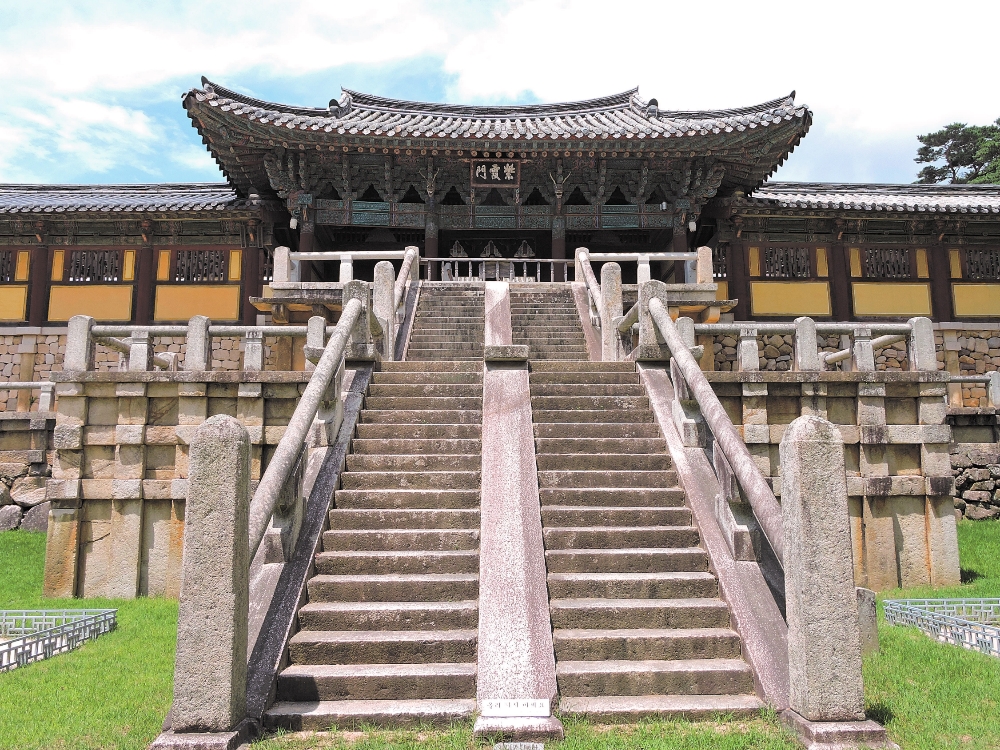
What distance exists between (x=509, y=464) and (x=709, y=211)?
13084 millimetres

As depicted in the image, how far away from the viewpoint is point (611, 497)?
662cm

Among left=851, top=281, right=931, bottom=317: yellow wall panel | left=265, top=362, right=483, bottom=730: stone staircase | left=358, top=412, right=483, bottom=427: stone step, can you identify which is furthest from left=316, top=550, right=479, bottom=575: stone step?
left=851, top=281, right=931, bottom=317: yellow wall panel

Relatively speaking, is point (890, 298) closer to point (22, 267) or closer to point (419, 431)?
point (419, 431)

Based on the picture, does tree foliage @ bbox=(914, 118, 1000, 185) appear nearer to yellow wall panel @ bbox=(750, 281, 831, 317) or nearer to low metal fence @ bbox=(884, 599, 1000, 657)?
yellow wall panel @ bbox=(750, 281, 831, 317)

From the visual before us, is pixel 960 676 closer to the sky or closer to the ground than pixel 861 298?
closer to the ground

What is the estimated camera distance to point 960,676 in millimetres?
5324

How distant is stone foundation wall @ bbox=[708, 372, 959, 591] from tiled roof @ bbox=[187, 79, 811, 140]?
7.76 meters

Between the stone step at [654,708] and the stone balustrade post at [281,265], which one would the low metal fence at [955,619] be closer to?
the stone step at [654,708]

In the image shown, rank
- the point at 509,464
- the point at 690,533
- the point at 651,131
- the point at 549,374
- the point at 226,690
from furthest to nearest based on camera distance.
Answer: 1. the point at 651,131
2. the point at 549,374
3. the point at 509,464
4. the point at 690,533
5. the point at 226,690

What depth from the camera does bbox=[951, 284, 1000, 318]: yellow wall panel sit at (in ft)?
56.5

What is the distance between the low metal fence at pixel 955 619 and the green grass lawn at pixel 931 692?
136 mm

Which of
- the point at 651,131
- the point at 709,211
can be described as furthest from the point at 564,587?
the point at 709,211

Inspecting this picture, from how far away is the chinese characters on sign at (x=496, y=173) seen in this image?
16312mm

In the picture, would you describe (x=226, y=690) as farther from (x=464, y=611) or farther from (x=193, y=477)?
(x=464, y=611)
